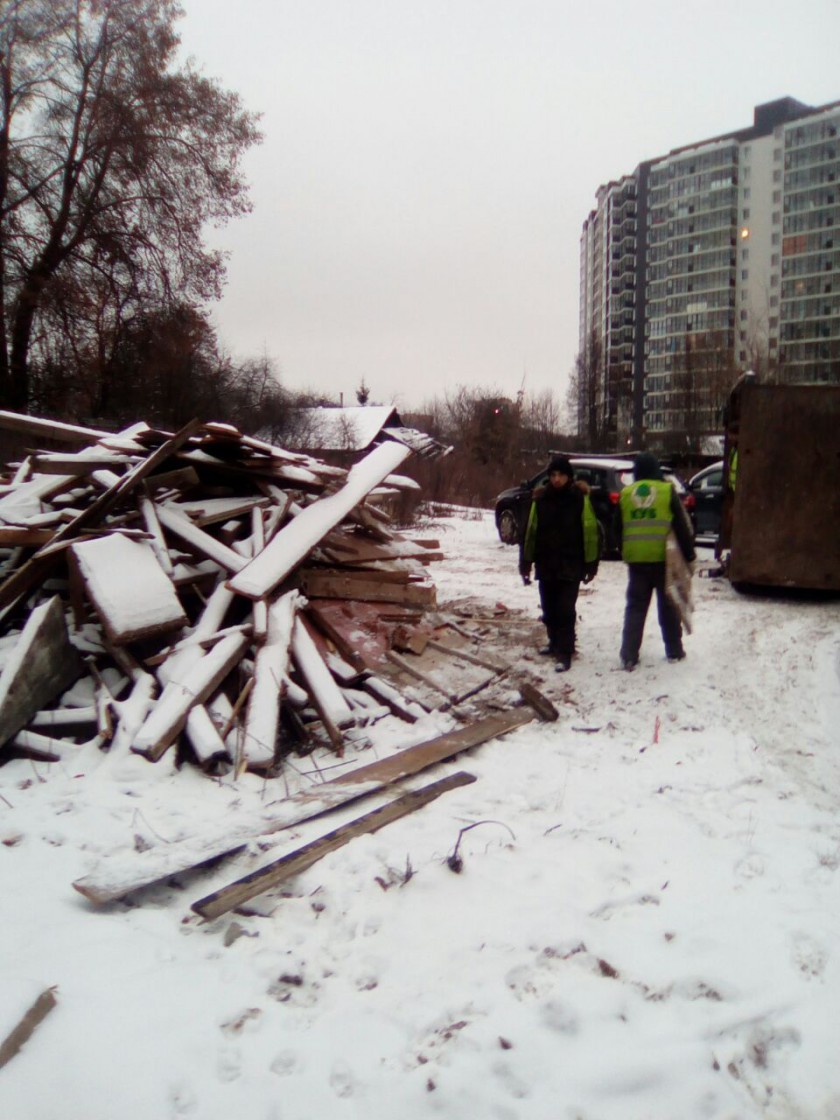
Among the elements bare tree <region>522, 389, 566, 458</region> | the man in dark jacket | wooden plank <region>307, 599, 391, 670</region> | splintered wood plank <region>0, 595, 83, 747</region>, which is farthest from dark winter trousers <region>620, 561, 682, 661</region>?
bare tree <region>522, 389, 566, 458</region>

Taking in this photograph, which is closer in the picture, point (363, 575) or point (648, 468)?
point (648, 468)

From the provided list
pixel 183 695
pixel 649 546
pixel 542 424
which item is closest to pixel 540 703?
pixel 649 546

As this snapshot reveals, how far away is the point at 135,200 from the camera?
64.2 feet

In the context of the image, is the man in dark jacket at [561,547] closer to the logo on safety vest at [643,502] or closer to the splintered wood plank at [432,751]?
the logo on safety vest at [643,502]

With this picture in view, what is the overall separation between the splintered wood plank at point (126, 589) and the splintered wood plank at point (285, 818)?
167 centimetres

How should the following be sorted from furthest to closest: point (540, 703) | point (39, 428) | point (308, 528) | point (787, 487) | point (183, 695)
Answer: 1. point (787, 487)
2. point (39, 428)
3. point (308, 528)
4. point (540, 703)
5. point (183, 695)

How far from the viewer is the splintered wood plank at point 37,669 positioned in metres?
4.48

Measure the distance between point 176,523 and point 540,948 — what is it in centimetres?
443

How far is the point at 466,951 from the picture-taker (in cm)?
278

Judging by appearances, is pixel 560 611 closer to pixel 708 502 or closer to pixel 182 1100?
pixel 182 1100

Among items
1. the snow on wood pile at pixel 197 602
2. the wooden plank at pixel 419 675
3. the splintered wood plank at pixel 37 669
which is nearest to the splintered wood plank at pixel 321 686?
the snow on wood pile at pixel 197 602

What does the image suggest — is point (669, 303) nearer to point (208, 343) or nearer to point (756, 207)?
point (756, 207)

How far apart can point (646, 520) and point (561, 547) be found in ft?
2.43

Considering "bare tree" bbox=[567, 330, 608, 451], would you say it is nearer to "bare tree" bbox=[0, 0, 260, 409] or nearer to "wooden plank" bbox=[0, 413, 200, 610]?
"bare tree" bbox=[0, 0, 260, 409]
